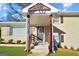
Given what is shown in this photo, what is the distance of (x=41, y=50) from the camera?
16.5 m

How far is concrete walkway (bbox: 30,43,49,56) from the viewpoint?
16422mm

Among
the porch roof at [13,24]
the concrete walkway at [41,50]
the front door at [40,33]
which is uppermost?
the porch roof at [13,24]

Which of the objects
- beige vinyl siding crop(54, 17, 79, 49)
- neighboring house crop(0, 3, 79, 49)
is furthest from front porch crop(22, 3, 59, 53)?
beige vinyl siding crop(54, 17, 79, 49)

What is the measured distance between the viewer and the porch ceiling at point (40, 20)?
16406 mm

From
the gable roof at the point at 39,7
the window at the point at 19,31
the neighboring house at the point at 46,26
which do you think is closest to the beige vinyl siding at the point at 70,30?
the neighboring house at the point at 46,26

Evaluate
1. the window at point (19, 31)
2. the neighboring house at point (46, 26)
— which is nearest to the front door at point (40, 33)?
the neighboring house at point (46, 26)

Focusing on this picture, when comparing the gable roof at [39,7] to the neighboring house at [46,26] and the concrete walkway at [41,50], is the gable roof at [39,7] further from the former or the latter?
the concrete walkway at [41,50]

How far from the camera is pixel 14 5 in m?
16.4

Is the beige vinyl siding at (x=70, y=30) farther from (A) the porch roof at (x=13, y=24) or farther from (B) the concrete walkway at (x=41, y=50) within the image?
(A) the porch roof at (x=13, y=24)

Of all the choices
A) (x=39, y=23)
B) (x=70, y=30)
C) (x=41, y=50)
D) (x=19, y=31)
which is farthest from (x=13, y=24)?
(x=70, y=30)

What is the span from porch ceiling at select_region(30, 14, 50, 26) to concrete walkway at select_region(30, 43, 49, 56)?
0.85 feet

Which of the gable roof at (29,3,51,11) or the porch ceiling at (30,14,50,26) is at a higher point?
the gable roof at (29,3,51,11)

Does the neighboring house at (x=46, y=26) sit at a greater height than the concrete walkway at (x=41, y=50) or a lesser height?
greater

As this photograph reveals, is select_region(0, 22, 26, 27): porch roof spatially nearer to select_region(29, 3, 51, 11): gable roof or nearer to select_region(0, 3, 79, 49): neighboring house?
select_region(0, 3, 79, 49): neighboring house
